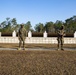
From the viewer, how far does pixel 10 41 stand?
3759 cm

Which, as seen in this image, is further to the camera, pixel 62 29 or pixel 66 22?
pixel 66 22

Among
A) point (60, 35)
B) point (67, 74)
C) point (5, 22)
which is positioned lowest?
point (67, 74)

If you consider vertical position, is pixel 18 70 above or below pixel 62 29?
below

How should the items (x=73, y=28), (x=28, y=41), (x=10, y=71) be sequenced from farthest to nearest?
(x=73, y=28), (x=28, y=41), (x=10, y=71)

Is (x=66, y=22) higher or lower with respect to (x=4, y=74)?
higher

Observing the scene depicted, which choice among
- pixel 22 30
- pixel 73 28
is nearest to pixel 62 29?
pixel 22 30

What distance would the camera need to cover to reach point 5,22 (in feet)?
272

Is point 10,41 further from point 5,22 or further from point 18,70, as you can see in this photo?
point 5,22

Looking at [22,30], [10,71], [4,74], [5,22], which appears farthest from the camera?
[5,22]

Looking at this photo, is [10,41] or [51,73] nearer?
[51,73]

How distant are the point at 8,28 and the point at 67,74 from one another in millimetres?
76236

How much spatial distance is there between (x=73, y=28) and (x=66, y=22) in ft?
22.3

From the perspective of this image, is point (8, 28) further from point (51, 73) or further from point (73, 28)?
point (51, 73)

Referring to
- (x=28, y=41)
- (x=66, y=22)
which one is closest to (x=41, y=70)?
(x=28, y=41)
